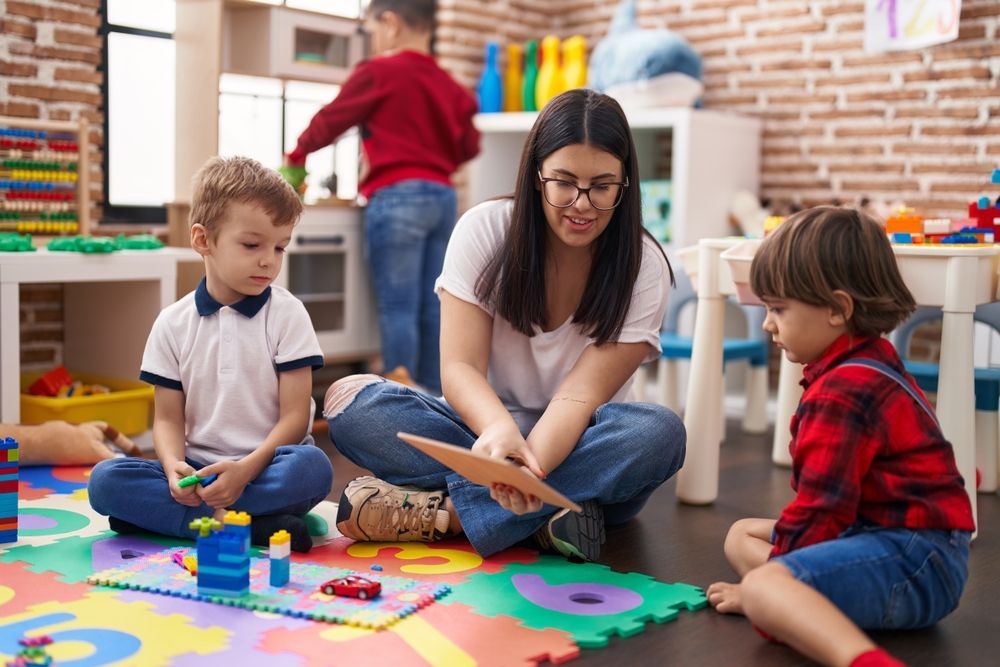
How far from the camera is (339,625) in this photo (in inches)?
63.7

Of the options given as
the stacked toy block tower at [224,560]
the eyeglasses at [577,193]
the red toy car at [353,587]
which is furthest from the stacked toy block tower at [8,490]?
the eyeglasses at [577,193]

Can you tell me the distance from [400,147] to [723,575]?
212 centimetres

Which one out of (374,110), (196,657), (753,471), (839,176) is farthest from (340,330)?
(196,657)

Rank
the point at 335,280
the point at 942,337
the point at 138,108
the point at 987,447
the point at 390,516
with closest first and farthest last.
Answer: the point at 390,516 < the point at 942,337 < the point at 987,447 < the point at 138,108 < the point at 335,280

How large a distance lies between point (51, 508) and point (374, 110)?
5.97 ft

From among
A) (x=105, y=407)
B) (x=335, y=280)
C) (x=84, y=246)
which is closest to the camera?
(x=84, y=246)

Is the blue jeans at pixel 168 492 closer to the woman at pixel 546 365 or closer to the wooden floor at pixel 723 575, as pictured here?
the woman at pixel 546 365

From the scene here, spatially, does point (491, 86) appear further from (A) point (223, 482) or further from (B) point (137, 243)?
(A) point (223, 482)

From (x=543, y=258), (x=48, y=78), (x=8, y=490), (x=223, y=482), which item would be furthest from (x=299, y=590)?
(x=48, y=78)

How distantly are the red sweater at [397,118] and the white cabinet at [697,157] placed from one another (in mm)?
393

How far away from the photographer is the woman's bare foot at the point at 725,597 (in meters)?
1.73

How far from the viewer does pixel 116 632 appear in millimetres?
1561

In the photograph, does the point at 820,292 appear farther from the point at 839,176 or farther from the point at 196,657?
the point at 839,176

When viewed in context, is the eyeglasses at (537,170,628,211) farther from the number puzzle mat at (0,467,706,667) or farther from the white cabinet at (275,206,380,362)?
the white cabinet at (275,206,380,362)
